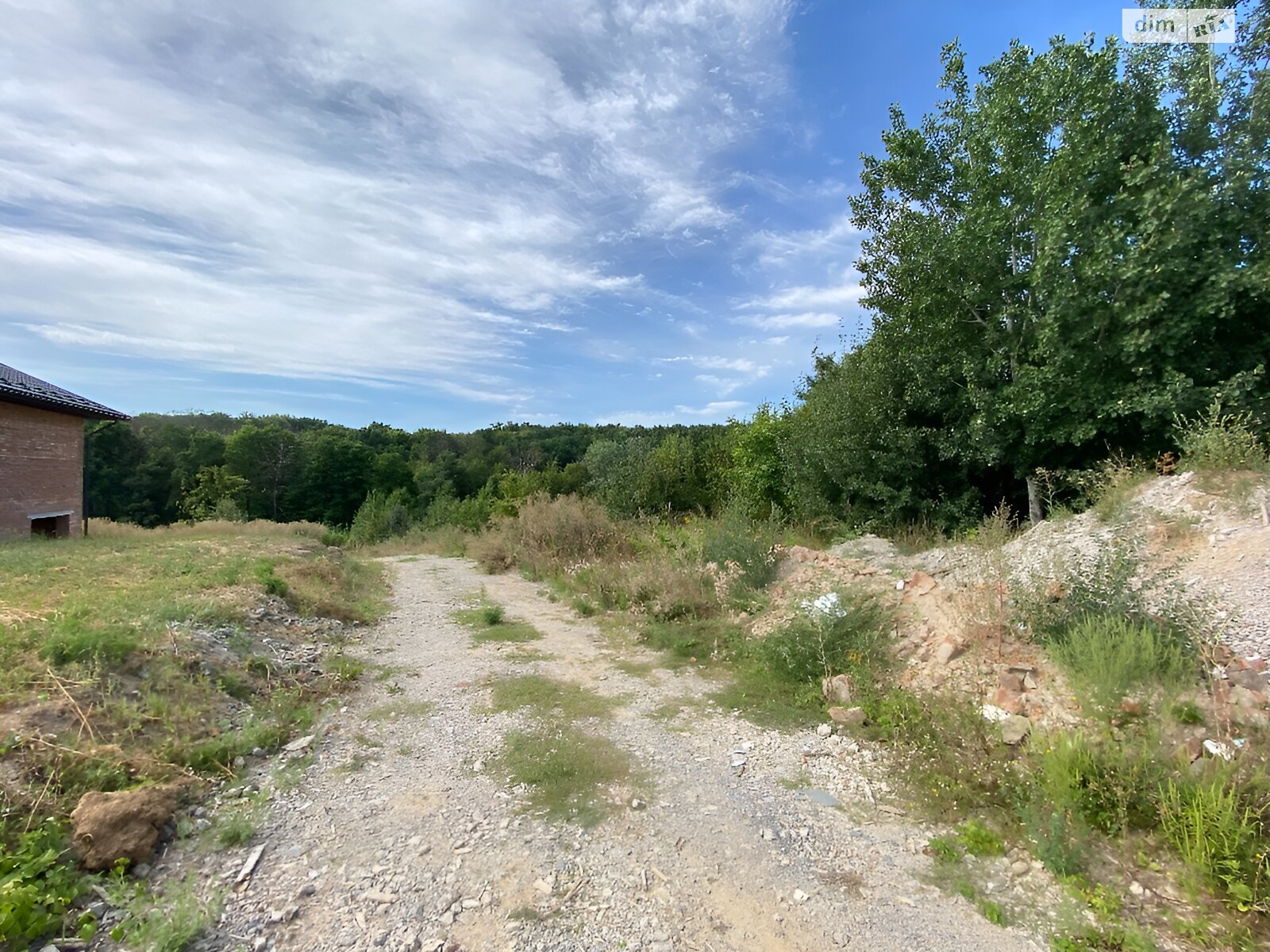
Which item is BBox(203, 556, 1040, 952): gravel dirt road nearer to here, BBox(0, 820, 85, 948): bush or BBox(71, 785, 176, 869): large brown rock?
BBox(71, 785, 176, 869): large brown rock

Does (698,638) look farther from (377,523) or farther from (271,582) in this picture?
(377,523)

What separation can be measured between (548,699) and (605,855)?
7.52ft

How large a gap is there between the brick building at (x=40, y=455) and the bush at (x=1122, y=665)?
634 inches

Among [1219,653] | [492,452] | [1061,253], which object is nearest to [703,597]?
[1219,653]

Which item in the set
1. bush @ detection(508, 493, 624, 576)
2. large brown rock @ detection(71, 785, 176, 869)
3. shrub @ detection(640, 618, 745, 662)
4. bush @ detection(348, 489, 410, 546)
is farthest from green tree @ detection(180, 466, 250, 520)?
large brown rock @ detection(71, 785, 176, 869)

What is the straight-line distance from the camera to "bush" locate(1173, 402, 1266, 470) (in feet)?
20.6

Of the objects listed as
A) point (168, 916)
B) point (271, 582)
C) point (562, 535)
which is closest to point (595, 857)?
point (168, 916)

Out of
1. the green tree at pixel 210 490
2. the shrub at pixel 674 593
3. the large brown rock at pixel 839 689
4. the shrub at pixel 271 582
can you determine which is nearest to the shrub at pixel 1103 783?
the large brown rock at pixel 839 689

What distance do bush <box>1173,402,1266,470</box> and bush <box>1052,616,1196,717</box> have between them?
4061 mm

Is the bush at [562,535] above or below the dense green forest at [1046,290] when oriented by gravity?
below

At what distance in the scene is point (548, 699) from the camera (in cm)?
518

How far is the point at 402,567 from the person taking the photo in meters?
15.9

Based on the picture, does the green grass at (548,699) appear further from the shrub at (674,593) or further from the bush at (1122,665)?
the bush at (1122,665)

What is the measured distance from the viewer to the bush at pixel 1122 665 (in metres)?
3.35
